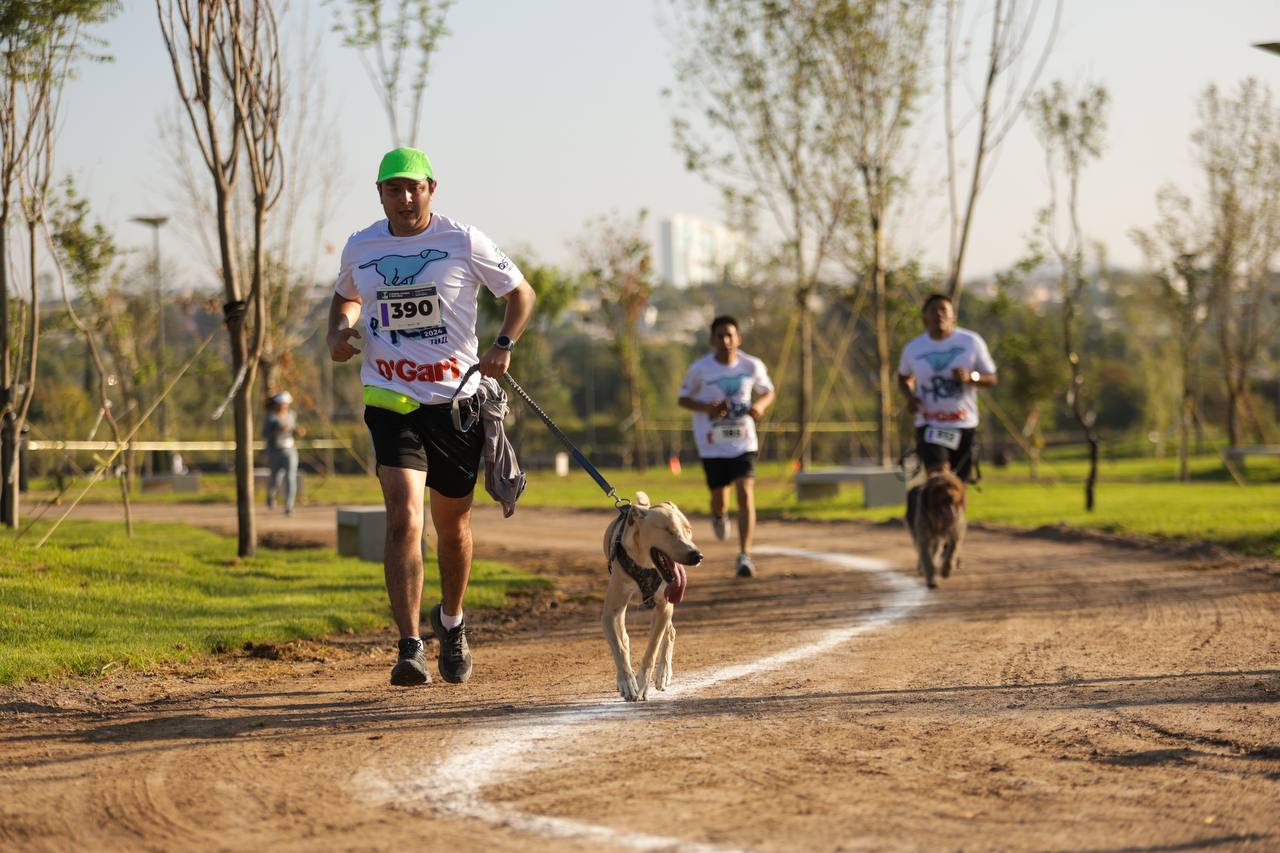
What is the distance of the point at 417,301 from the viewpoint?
702 cm

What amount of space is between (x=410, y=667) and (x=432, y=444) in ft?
3.64

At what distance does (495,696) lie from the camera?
6734 millimetres

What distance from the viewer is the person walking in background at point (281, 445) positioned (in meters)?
23.6

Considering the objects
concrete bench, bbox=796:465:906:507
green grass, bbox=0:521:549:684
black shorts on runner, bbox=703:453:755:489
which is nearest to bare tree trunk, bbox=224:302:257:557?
green grass, bbox=0:521:549:684

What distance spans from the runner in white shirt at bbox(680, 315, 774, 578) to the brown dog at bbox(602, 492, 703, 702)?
6.87 m

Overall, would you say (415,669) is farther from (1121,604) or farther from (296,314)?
(296,314)

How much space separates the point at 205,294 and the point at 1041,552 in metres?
27.5

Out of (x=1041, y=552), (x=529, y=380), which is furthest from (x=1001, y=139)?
(x=529, y=380)

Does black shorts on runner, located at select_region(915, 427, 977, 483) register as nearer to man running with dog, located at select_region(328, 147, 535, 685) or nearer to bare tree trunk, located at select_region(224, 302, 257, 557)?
bare tree trunk, located at select_region(224, 302, 257, 557)

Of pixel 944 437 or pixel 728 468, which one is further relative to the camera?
pixel 728 468

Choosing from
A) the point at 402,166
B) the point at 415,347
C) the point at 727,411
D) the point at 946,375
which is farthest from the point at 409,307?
the point at 727,411

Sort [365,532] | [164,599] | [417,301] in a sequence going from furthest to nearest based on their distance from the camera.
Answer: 1. [365,532]
2. [164,599]
3. [417,301]

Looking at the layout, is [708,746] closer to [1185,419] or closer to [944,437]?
[944,437]

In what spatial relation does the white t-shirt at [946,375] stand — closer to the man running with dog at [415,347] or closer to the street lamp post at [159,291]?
the man running with dog at [415,347]
